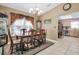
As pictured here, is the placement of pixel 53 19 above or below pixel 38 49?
above

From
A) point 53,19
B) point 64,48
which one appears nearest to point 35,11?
point 53,19

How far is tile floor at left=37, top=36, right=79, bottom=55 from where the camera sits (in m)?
1.78

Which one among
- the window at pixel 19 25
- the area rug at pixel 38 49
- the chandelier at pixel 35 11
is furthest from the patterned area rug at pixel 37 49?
the chandelier at pixel 35 11

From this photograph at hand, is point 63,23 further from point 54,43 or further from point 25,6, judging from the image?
point 25,6

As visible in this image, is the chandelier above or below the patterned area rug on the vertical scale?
above

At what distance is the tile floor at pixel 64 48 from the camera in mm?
1782

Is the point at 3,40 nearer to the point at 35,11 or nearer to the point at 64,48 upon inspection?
the point at 35,11

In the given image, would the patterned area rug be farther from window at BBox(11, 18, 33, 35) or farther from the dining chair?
window at BBox(11, 18, 33, 35)

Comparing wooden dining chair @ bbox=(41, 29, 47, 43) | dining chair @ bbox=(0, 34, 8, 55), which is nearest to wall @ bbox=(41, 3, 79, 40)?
wooden dining chair @ bbox=(41, 29, 47, 43)

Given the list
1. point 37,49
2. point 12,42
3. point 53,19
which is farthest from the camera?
point 53,19

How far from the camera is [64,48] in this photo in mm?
1822

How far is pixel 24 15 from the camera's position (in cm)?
181

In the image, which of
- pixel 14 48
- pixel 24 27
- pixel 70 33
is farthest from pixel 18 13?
pixel 70 33

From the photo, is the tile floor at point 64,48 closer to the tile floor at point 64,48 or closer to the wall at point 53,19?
the tile floor at point 64,48
